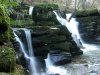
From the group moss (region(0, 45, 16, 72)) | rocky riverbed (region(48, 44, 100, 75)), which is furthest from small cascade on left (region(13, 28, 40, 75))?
moss (region(0, 45, 16, 72))

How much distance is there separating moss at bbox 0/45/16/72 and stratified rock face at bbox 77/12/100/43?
16.6 m

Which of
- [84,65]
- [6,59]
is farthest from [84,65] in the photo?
[6,59]

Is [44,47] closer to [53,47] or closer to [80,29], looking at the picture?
[53,47]

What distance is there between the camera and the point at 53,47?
17.0m

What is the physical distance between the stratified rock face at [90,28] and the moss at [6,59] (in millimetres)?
16618

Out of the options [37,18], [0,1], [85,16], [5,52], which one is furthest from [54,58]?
[85,16]

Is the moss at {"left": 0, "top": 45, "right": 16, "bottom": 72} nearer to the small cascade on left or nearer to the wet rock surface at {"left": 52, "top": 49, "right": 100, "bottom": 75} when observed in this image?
the small cascade on left

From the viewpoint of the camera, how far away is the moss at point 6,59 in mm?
8258

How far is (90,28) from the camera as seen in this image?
24859 mm

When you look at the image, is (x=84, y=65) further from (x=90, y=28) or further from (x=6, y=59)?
(x=90, y=28)

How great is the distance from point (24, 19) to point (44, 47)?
13.1 ft

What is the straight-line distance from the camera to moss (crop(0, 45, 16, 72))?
8.26 m

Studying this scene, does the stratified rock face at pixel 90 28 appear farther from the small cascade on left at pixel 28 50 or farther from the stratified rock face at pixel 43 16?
→ the small cascade on left at pixel 28 50

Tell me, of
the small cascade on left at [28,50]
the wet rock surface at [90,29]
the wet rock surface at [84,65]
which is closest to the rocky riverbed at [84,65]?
the wet rock surface at [84,65]
